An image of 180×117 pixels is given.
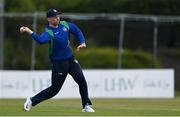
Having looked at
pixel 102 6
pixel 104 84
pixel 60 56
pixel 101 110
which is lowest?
pixel 101 110

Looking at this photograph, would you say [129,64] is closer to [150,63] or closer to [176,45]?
[150,63]

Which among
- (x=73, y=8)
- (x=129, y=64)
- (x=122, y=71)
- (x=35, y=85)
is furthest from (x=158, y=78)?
(x=73, y=8)

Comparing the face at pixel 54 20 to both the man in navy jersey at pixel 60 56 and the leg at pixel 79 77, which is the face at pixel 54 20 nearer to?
the man in navy jersey at pixel 60 56

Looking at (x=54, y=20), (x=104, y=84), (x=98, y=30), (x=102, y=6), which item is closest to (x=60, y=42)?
(x=54, y=20)

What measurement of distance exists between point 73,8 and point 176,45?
265 inches

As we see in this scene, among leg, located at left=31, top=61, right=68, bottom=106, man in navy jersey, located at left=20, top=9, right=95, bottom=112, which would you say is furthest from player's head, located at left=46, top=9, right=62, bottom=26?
leg, located at left=31, top=61, right=68, bottom=106

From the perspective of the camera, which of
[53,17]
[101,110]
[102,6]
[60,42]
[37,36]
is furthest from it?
[102,6]

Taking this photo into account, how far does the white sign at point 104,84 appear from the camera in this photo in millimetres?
27961

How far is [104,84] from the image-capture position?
94.3 feet

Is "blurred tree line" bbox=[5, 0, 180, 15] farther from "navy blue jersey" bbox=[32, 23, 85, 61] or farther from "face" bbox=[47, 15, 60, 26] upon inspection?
"face" bbox=[47, 15, 60, 26]

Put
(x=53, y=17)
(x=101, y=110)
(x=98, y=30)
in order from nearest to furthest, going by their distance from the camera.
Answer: (x=53, y=17)
(x=101, y=110)
(x=98, y=30)

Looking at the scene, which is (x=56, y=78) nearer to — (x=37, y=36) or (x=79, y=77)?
(x=79, y=77)

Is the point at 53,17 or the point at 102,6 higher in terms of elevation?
the point at 102,6

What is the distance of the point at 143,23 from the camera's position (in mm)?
34531
